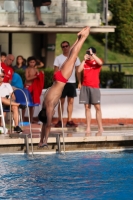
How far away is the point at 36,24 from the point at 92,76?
9.63m

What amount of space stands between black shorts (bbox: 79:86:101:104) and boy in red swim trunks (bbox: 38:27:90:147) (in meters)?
2.41

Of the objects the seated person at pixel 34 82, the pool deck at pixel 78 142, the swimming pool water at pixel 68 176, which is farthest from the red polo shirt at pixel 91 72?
the seated person at pixel 34 82

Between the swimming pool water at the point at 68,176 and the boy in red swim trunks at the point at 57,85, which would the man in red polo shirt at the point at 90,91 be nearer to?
the swimming pool water at the point at 68,176

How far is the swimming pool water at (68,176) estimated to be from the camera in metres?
10.6

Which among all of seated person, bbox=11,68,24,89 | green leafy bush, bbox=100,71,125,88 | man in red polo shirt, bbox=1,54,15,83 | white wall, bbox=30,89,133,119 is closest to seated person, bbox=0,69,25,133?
man in red polo shirt, bbox=1,54,15,83

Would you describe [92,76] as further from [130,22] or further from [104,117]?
[130,22]

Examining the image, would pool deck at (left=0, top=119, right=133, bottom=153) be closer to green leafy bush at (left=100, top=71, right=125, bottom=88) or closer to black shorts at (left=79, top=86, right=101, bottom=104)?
black shorts at (left=79, top=86, right=101, bottom=104)

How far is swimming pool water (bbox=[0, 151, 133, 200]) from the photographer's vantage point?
10609 millimetres

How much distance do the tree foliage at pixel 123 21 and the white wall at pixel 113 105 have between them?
3336cm

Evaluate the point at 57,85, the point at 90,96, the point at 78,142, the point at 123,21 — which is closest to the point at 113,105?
the point at 90,96

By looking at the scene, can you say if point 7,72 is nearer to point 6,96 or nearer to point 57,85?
point 6,96

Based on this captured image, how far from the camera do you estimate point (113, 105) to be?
733 inches

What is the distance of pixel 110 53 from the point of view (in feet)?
181

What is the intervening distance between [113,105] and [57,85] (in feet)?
18.4
